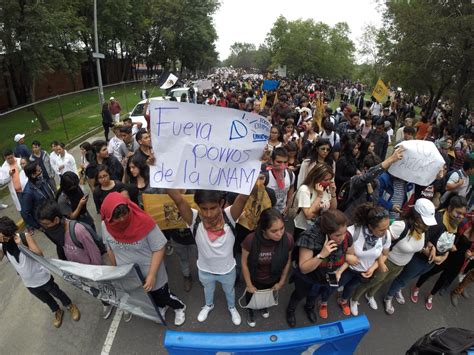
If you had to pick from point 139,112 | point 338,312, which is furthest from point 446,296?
point 139,112

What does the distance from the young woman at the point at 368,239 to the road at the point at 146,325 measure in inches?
31.0

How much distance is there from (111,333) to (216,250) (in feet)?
5.89

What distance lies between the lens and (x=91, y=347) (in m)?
3.33

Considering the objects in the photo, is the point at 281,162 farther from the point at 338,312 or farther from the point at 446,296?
the point at 446,296

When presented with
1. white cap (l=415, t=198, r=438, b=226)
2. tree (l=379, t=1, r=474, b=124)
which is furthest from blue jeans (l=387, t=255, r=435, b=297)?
tree (l=379, t=1, r=474, b=124)

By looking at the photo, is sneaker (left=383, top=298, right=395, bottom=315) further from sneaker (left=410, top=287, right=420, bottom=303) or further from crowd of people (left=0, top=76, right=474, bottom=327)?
sneaker (left=410, top=287, right=420, bottom=303)

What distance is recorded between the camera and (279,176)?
3873 millimetres

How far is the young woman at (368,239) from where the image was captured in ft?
9.50

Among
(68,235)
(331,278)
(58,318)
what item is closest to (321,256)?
(331,278)

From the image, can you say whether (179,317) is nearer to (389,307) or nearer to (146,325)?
(146,325)

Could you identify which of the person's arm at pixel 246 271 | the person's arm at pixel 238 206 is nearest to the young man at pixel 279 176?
the person's arm at pixel 238 206

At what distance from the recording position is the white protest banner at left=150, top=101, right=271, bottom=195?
220 cm

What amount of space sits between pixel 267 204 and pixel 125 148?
12.2 feet

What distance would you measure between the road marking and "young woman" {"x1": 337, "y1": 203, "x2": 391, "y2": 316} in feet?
9.36
